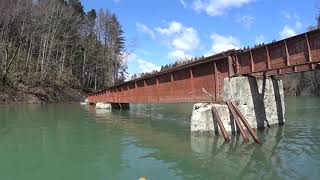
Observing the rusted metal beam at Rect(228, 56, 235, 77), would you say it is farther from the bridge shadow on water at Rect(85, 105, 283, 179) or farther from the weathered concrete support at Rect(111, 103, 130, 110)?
the weathered concrete support at Rect(111, 103, 130, 110)

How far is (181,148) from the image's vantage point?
16.2 meters

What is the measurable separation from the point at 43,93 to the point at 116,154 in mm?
50615

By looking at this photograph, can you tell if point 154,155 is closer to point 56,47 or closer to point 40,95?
point 40,95

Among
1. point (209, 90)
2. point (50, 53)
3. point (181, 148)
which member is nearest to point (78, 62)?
point (50, 53)

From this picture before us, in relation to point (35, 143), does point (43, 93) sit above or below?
above

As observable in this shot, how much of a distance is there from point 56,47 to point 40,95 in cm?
2034

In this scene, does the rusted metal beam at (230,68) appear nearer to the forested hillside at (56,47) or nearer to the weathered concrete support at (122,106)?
the weathered concrete support at (122,106)

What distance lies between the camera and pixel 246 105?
808 inches

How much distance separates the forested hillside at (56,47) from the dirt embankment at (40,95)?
0.80 m

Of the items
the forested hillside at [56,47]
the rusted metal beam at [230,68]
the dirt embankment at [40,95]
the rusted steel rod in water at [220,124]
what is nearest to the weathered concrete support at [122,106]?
the dirt embankment at [40,95]

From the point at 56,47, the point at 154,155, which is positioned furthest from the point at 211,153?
the point at 56,47

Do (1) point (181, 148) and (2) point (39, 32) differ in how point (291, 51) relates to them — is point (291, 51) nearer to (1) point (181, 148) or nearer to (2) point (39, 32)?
(1) point (181, 148)

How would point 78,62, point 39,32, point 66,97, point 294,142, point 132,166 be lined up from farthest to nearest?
point 78,62, point 39,32, point 66,97, point 294,142, point 132,166

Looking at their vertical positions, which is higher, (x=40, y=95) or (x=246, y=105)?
(x=40, y=95)
